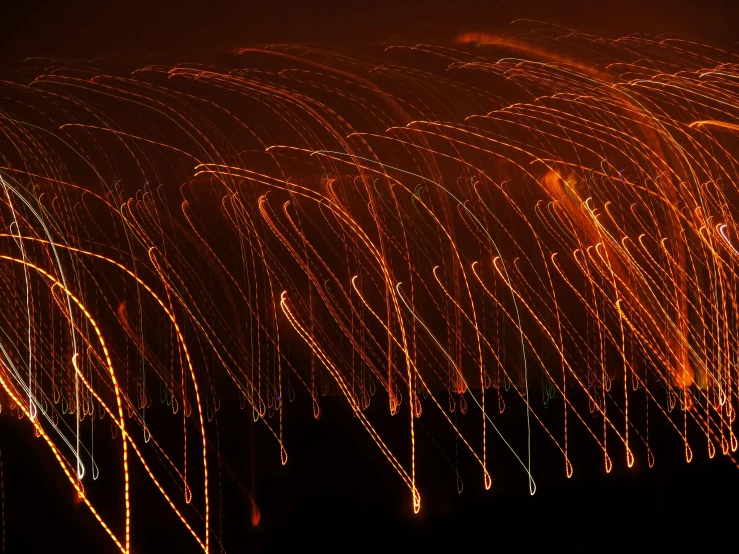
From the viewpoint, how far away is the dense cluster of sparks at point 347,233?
28.0 ft

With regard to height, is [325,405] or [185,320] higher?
[185,320]

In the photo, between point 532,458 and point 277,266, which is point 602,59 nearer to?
point 532,458

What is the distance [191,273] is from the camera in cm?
1025

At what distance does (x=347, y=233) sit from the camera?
418 inches

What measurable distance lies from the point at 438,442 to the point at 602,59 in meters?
3.98

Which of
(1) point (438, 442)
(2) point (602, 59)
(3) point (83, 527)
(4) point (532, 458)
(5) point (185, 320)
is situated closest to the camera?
(3) point (83, 527)

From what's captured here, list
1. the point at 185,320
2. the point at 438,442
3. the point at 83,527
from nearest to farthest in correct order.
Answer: the point at 83,527, the point at 438,442, the point at 185,320

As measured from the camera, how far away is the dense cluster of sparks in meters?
8.54

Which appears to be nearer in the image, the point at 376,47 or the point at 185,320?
the point at 376,47

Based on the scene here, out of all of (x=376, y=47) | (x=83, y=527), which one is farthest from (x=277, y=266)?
(x=83, y=527)

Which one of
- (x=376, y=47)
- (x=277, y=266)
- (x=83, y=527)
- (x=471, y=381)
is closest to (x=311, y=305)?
(x=277, y=266)

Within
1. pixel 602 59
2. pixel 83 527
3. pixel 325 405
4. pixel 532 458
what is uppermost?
pixel 602 59

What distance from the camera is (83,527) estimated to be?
15.1 feet

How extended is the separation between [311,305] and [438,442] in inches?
161
